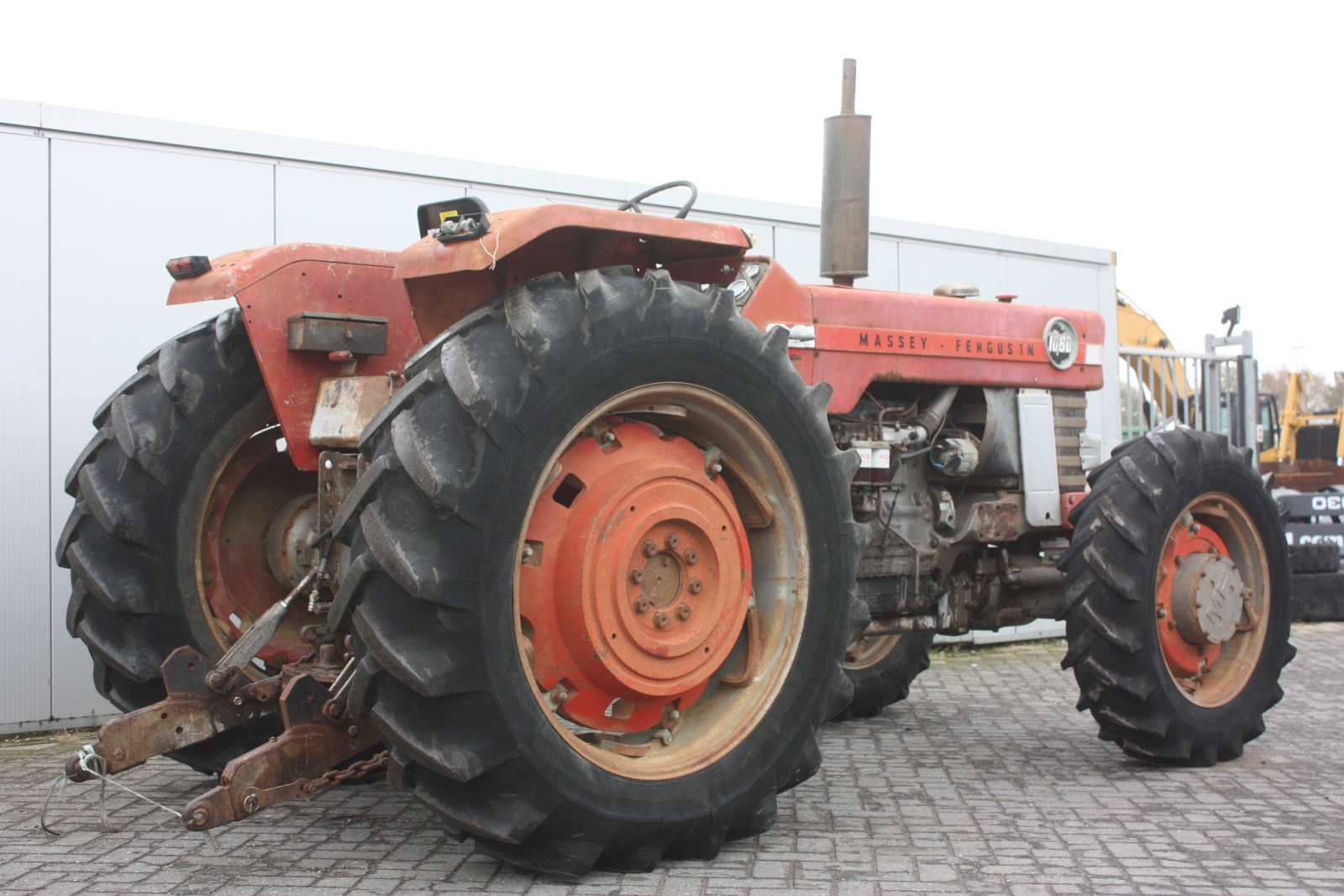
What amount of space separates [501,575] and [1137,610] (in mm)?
2784

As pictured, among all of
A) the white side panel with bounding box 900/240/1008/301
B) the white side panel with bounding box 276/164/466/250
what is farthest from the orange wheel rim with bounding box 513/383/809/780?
the white side panel with bounding box 900/240/1008/301

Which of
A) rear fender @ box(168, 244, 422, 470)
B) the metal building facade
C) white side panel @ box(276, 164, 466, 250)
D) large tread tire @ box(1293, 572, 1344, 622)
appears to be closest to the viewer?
rear fender @ box(168, 244, 422, 470)

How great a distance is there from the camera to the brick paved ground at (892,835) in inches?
135

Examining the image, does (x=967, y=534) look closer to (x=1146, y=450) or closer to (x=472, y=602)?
(x=1146, y=450)

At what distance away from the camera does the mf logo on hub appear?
5844 millimetres

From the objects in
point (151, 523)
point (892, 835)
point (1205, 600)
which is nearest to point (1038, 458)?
point (1205, 600)

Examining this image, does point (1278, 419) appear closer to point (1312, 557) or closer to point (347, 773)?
point (1312, 557)

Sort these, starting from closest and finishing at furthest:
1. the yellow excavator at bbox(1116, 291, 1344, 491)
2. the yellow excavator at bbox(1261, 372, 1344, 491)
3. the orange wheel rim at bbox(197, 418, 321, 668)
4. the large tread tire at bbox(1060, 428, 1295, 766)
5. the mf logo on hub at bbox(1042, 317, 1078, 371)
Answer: the orange wheel rim at bbox(197, 418, 321, 668), the large tread tire at bbox(1060, 428, 1295, 766), the mf logo on hub at bbox(1042, 317, 1078, 371), the yellow excavator at bbox(1116, 291, 1344, 491), the yellow excavator at bbox(1261, 372, 1344, 491)

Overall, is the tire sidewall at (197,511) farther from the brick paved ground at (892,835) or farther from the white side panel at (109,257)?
the white side panel at (109,257)

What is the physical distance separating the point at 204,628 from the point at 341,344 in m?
1.11

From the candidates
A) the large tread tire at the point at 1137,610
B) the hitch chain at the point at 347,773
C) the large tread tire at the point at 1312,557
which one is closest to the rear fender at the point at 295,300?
the hitch chain at the point at 347,773

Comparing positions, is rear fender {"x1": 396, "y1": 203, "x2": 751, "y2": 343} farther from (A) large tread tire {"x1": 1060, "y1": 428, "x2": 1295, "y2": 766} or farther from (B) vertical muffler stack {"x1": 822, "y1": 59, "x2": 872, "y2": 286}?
(A) large tread tire {"x1": 1060, "y1": 428, "x2": 1295, "y2": 766}

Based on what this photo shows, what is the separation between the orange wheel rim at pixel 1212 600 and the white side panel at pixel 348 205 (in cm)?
398

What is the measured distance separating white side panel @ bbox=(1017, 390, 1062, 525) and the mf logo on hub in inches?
8.7
